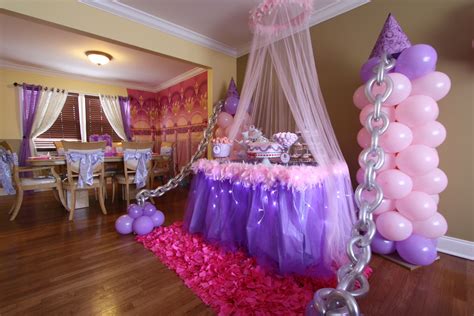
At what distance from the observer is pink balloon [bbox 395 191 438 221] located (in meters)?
1.60

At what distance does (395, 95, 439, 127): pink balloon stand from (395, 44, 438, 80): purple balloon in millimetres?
182

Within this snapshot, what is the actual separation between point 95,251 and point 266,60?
243cm

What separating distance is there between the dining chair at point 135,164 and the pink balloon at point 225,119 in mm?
1239

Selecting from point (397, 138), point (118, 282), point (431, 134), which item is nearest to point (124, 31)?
point (118, 282)

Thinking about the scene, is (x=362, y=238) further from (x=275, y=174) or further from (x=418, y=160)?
(x=418, y=160)

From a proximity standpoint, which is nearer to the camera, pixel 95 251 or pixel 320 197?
pixel 320 197

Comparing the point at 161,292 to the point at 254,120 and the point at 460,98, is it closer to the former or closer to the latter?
the point at 254,120

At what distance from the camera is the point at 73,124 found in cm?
515

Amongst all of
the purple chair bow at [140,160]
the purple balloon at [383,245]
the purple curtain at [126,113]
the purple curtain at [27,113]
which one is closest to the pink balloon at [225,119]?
the purple chair bow at [140,160]

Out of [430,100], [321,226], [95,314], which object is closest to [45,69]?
[95,314]

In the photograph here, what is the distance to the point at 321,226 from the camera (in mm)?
1652

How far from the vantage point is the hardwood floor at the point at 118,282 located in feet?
4.28

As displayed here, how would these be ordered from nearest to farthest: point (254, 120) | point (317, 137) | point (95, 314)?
1. point (95, 314)
2. point (317, 137)
3. point (254, 120)

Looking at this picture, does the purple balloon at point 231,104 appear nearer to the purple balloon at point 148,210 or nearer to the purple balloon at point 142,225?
the purple balloon at point 148,210
